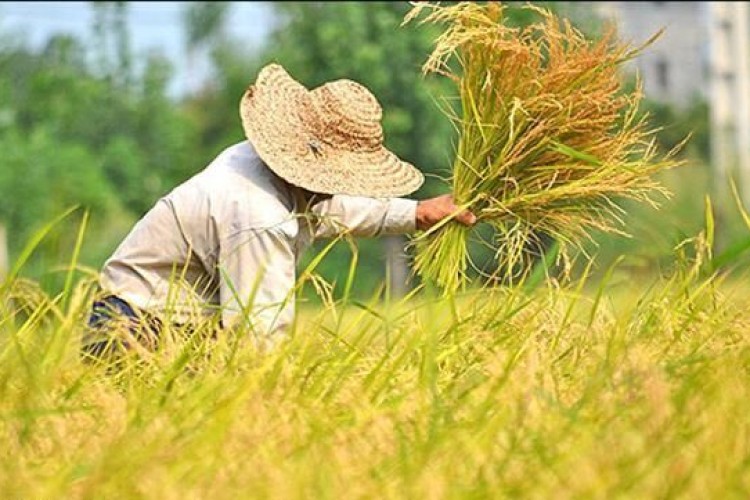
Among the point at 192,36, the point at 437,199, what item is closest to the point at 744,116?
the point at 192,36

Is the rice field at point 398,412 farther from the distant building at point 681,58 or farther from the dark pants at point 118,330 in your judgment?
the distant building at point 681,58

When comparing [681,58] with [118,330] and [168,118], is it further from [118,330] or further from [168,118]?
[118,330]

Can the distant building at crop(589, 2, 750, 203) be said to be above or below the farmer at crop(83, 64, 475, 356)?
below

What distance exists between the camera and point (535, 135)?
5.28 m

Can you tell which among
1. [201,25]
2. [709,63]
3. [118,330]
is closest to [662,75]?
[709,63]

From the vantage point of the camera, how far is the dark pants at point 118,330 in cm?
455

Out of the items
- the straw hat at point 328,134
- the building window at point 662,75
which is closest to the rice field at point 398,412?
the straw hat at point 328,134

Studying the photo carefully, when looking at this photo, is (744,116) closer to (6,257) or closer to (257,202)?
(6,257)

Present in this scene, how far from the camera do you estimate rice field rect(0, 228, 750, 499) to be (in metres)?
3.42

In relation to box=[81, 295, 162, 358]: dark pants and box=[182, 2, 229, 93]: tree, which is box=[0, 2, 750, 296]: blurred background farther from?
box=[81, 295, 162, 358]: dark pants

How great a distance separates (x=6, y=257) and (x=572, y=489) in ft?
69.0

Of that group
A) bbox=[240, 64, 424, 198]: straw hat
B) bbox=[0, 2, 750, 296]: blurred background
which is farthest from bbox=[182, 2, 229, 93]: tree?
bbox=[240, 64, 424, 198]: straw hat

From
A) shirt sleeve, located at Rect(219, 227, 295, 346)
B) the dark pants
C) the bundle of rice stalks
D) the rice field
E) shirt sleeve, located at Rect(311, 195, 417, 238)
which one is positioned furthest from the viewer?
shirt sleeve, located at Rect(311, 195, 417, 238)

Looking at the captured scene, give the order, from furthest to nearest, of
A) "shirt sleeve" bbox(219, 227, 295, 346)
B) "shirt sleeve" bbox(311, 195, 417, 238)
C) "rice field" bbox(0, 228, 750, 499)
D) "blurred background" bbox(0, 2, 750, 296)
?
"blurred background" bbox(0, 2, 750, 296) → "shirt sleeve" bbox(311, 195, 417, 238) → "shirt sleeve" bbox(219, 227, 295, 346) → "rice field" bbox(0, 228, 750, 499)
